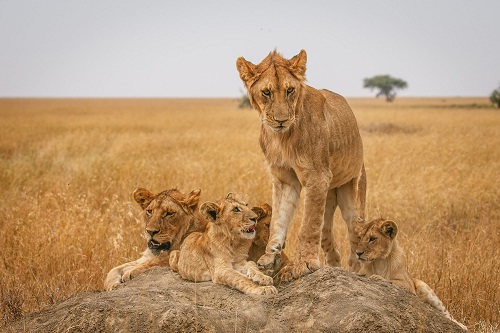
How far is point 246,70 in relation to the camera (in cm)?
554

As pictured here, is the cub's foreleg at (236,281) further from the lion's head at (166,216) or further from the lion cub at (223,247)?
the lion's head at (166,216)

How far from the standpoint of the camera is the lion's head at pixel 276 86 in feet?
17.3

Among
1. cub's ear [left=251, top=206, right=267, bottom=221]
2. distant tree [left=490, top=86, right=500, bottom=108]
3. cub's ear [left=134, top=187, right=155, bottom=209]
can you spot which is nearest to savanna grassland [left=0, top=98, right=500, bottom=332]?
cub's ear [left=134, top=187, right=155, bottom=209]

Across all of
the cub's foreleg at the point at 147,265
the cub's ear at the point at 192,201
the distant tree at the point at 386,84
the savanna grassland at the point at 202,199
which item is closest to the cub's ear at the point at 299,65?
the cub's ear at the point at 192,201

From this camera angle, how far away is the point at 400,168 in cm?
1357

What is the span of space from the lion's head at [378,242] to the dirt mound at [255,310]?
2.40 ft

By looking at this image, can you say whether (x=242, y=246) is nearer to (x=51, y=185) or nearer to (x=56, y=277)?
(x=56, y=277)

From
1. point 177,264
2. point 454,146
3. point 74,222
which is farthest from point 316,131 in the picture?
point 454,146

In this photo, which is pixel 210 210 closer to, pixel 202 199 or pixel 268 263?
pixel 268 263

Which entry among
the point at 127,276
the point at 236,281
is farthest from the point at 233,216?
the point at 127,276

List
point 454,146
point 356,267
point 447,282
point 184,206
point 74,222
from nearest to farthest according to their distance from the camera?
point 184,206, point 356,267, point 447,282, point 74,222, point 454,146

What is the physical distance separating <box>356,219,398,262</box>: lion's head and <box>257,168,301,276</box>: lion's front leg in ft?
2.16

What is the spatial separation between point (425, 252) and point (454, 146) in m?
10.5

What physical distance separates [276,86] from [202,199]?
204 inches
